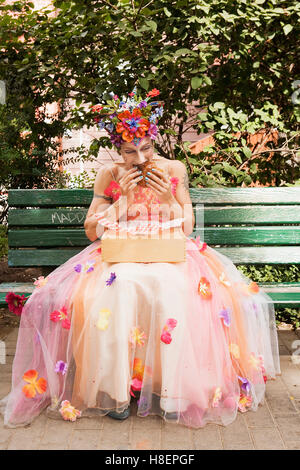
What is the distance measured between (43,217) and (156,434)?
1.89 m

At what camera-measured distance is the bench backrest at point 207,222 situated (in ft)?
12.1

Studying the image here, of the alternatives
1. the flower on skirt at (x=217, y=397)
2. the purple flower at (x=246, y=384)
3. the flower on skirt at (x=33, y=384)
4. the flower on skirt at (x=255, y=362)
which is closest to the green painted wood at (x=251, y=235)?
the flower on skirt at (x=255, y=362)

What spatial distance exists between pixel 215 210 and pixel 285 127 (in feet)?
4.49

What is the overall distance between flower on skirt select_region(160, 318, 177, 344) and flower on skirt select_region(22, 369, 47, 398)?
0.73 metres

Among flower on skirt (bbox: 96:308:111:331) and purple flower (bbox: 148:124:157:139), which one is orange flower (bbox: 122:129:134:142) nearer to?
purple flower (bbox: 148:124:157:139)

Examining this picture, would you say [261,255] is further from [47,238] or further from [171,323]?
[47,238]

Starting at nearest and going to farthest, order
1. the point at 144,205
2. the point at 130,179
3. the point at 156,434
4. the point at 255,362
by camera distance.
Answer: the point at 156,434 → the point at 255,362 → the point at 130,179 → the point at 144,205

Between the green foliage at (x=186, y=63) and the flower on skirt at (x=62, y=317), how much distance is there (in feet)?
5.77

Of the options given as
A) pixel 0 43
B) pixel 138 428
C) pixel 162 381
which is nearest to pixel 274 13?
pixel 0 43

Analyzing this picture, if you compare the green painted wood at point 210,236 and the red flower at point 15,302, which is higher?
the green painted wood at point 210,236

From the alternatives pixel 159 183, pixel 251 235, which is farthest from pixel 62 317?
pixel 251 235

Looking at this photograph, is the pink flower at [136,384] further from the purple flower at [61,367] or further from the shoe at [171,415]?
the purple flower at [61,367]

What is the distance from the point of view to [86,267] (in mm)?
2961

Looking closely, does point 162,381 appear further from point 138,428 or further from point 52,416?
point 52,416
